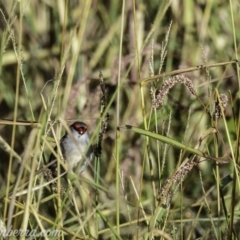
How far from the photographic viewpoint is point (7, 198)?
190cm

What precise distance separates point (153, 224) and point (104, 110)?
12.7 inches

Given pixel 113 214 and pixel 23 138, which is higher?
pixel 23 138

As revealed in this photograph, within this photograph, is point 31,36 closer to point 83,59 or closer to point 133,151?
point 83,59

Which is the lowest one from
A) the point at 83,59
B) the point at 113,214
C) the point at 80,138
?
the point at 113,214

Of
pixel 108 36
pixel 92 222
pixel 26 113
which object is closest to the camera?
pixel 92 222

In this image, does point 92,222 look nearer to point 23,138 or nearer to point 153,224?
point 153,224

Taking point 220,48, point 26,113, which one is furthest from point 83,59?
point 220,48

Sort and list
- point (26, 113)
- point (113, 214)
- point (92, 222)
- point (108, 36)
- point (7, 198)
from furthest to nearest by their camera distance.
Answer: point (108, 36), point (26, 113), point (113, 214), point (92, 222), point (7, 198)

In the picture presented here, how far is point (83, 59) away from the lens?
13.0 ft

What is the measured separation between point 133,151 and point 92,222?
5.54 feet

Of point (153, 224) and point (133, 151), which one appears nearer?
point (153, 224)

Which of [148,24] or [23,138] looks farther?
[148,24]

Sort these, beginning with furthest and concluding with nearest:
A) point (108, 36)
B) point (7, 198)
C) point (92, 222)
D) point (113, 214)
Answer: point (108, 36)
point (113, 214)
point (92, 222)
point (7, 198)

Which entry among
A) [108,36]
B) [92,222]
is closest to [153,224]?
[92,222]
